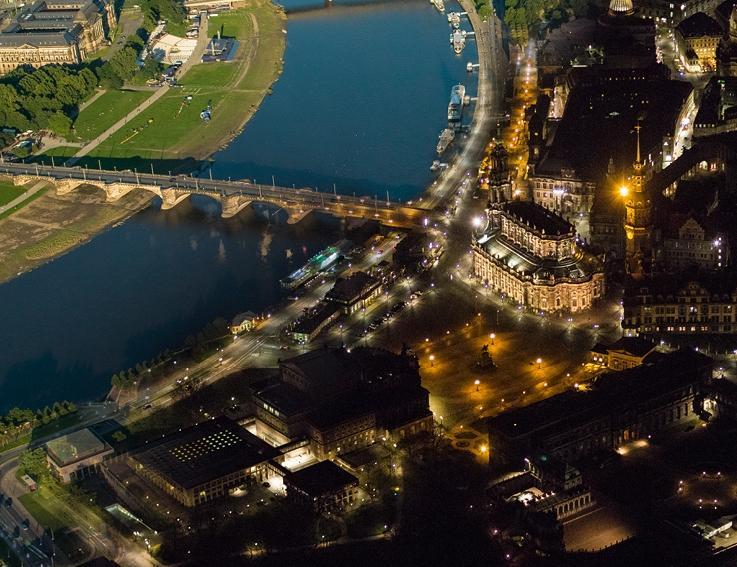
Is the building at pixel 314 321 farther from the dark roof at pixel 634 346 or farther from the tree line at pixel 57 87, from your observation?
the tree line at pixel 57 87

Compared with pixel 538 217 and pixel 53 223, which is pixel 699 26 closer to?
pixel 538 217

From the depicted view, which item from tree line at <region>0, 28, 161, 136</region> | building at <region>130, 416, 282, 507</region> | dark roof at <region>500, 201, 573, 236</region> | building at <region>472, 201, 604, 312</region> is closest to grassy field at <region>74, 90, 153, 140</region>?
tree line at <region>0, 28, 161, 136</region>

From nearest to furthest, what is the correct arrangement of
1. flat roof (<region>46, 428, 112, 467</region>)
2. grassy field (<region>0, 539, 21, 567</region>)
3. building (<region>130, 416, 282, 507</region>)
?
grassy field (<region>0, 539, 21, 567</region>) < building (<region>130, 416, 282, 507</region>) < flat roof (<region>46, 428, 112, 467</region>)

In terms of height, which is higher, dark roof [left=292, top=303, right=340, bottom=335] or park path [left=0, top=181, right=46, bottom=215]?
park path [left=0, top=181, right=46, bottom=215]

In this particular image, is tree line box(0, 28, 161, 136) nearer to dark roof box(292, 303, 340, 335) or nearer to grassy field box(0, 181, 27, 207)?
grassy field box(0, 181, 27, 207)

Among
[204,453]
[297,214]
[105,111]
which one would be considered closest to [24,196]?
[105,111]

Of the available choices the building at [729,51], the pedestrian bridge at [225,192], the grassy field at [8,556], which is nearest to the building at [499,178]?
the pedestrian bridge at [225,192]
